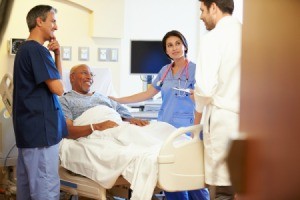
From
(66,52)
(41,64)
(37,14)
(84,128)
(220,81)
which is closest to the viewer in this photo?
(220,81)

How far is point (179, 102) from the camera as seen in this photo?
9.89 feet

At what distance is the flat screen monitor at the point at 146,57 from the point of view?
423 cm

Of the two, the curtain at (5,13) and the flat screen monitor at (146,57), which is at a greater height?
the curtain at (5,13)

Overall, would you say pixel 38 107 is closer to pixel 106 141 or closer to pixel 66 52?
pixel 106 141

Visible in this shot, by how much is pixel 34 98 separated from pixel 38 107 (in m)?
0.06

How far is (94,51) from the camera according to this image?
4.23 meters

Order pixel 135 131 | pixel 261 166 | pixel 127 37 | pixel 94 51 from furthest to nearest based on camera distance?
pixel 127 37 < pixel 94 51 < pixel 135 131 < pixel 261 166

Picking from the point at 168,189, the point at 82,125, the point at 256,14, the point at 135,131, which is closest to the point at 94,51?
the point at 82,125

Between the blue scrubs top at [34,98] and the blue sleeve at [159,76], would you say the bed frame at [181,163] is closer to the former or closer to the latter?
the blue scrubs top at [34,98]

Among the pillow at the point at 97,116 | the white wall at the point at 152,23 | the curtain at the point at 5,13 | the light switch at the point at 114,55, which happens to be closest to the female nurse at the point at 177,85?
the pillow at the point at 97,116

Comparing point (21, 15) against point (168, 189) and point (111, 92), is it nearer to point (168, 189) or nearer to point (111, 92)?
point (111, 92)

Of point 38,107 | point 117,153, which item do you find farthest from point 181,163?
point 38,107

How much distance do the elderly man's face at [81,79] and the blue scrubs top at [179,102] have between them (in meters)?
0.66

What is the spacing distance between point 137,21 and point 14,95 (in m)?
2.35
